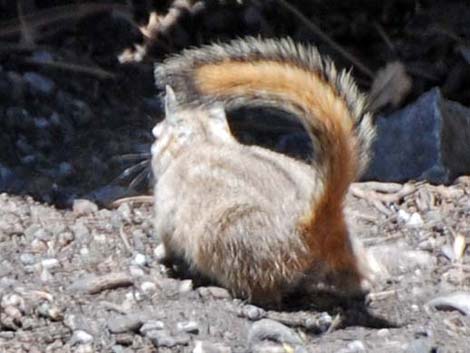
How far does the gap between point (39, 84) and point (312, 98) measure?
2368 millimetres

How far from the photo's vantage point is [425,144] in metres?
7.06

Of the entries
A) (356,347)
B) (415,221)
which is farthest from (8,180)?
(356,347)

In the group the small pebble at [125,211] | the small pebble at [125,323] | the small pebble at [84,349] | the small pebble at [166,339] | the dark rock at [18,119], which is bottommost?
the small pebble at [84,349]

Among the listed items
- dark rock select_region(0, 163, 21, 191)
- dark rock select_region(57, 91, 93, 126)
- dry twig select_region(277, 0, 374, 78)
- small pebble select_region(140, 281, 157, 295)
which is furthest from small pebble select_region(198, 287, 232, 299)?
dry twig select_region(277, 0, 374, 78)

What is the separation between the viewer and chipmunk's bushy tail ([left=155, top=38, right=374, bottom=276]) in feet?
18.1

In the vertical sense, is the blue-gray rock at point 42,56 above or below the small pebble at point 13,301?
above

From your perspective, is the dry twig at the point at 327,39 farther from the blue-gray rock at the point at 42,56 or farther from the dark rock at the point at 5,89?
the dark rock at the point at 5,89

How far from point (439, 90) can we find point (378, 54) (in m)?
0.70

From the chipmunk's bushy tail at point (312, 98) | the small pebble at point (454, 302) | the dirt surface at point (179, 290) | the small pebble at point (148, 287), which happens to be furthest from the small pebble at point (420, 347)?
the small pebble at point (148, 287)

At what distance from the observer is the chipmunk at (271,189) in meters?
5.55

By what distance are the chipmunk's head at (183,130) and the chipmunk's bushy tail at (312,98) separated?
67cm

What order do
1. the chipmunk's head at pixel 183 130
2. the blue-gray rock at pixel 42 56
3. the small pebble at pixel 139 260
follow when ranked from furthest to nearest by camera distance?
the blue-gray rock at pixel 42 56, the chipmunk's head at pixel 183 130, the small pebble at pixel 139 260

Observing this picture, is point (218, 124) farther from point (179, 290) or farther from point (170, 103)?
point (179, 290)

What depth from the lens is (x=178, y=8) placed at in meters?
8.06
